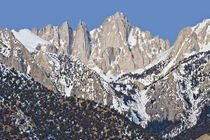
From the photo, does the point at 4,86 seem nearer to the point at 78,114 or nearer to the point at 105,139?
the point at 78,114

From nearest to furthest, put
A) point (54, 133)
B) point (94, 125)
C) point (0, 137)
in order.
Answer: point (0, 137) < point (54, 133) < point (94, 125)

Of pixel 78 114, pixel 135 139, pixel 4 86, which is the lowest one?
pixel 135 139

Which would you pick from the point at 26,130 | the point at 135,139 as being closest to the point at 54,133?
the point at 26,130

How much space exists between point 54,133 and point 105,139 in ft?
→ 43.3

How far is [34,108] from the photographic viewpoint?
614ft

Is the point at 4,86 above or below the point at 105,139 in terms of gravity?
above

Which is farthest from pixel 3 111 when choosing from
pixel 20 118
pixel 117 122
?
pixel 117 122

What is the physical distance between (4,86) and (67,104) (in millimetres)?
17107

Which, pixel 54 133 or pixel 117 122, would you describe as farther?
pixel 117 122

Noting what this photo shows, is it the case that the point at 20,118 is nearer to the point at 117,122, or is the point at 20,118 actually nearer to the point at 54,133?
the point at 54,133

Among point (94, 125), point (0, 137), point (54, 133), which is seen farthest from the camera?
point (94, 125)

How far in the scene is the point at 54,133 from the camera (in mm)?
174500

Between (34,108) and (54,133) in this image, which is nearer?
(54,133)

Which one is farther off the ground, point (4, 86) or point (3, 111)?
point (4, 86)
